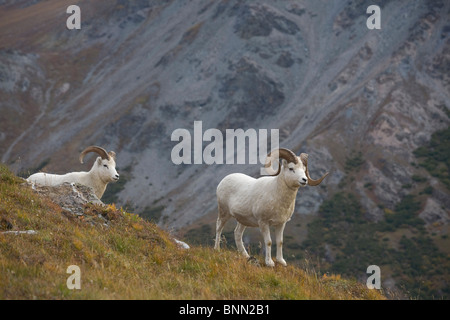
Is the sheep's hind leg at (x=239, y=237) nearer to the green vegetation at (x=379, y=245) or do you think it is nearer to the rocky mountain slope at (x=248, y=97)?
the green vegetation at (x=379, y=245)

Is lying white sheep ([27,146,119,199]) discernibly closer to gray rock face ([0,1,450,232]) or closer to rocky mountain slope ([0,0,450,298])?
rocky mountain slope ([0,0,450,298])

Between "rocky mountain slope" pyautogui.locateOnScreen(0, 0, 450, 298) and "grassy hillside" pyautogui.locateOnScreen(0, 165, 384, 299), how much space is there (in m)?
92.3

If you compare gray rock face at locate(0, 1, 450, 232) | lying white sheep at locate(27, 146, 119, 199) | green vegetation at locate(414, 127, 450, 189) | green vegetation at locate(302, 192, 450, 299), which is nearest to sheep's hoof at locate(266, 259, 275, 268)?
lying white sheep at locate(27, 146, 119, 199)

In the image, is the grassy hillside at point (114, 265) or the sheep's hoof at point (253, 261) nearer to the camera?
the grassy hillside at point (114, 265)

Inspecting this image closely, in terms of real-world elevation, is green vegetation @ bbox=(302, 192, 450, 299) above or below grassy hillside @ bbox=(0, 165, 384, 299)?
above

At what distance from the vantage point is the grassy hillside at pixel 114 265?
8.91 m

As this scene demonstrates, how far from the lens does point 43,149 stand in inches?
5640

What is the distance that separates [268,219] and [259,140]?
11909 cm

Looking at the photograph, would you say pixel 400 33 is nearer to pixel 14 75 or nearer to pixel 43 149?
pixel 43 149

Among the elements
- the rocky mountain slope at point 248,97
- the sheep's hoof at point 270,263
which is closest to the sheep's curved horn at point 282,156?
the sheep's hoof at point 270,263

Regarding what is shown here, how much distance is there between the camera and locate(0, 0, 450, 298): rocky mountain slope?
114 m

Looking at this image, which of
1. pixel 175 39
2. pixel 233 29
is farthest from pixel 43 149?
pixel 233 29

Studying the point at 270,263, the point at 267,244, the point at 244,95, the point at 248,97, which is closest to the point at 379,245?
the point at 248,97

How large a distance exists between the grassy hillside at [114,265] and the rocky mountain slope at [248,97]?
303 ft
